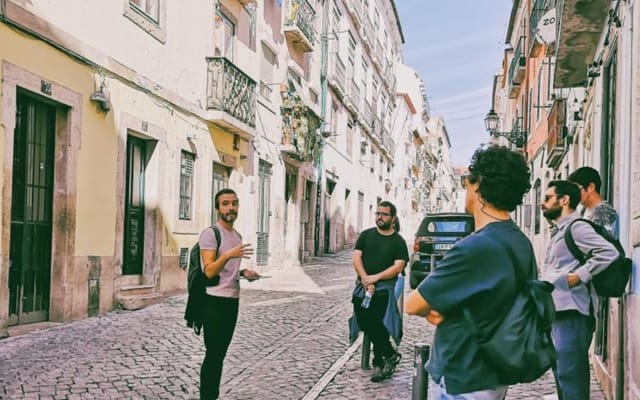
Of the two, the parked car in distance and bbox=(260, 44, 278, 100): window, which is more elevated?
bbox=(260, 44, 278, 100): window

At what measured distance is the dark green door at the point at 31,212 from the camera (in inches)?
375

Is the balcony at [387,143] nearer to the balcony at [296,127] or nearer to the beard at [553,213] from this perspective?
the balcony at [296,127]

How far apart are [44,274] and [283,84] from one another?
40.6 ft

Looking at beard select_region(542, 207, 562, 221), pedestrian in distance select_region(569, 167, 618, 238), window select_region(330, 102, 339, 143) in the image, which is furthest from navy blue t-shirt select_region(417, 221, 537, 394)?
window select_region(330, 102, 339, 143)

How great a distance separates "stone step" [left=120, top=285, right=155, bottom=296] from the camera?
476 inches

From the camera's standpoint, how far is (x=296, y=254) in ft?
76.2

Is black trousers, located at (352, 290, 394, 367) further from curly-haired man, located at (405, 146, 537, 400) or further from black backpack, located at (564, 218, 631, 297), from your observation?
curly-haired man, located at (405, 146, 537, 400)

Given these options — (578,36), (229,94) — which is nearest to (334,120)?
(229,94)

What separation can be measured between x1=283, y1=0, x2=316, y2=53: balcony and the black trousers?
51.4ft

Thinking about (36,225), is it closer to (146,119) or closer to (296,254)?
(146,119)

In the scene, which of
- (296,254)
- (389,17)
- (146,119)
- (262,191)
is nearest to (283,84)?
(262,191)

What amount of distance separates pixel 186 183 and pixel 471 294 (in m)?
12.5

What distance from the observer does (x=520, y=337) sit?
8.87ft

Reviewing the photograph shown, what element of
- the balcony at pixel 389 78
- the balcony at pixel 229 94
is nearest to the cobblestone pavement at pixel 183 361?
the balcony at pixel 229 94
